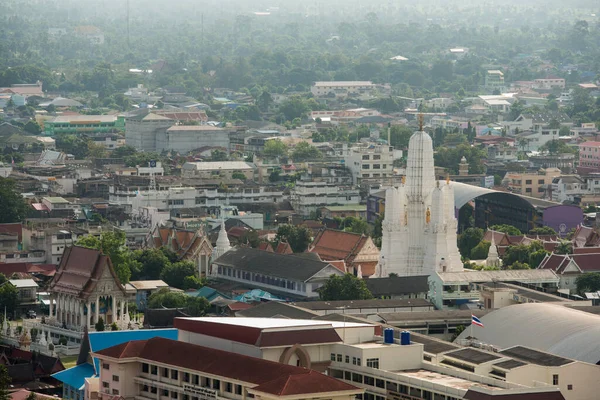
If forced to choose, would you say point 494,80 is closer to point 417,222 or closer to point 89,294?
point 417,222

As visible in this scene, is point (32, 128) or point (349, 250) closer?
point (349, 250)

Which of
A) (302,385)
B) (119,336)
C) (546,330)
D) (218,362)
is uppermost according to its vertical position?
(302,385)

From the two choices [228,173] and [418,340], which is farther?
[228,173]

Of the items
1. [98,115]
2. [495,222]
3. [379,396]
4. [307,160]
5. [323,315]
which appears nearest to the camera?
[379,396]

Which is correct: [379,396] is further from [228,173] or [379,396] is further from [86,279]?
[228,173]

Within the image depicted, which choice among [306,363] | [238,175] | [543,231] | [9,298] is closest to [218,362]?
[306,363]

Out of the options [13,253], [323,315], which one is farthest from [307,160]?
[323,315]
